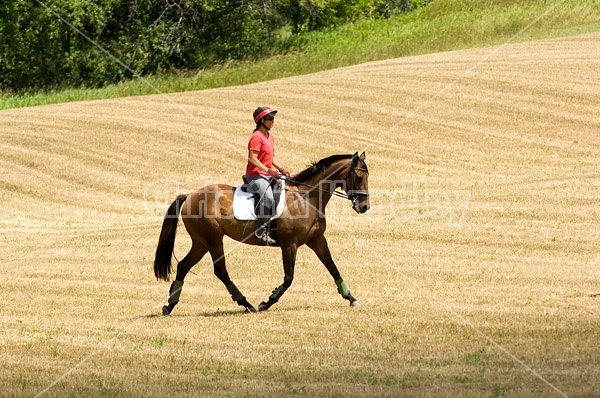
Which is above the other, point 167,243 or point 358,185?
point 358,185

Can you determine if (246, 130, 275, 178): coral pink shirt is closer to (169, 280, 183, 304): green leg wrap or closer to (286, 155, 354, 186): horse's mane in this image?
(286, 155, 354, 186): horse's mane

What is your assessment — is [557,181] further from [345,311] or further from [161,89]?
[161,89]

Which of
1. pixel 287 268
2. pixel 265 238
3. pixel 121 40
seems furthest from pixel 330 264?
pixel 121 40

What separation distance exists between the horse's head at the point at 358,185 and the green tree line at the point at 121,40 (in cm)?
3622

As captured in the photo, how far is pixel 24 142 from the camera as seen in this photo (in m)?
33.3

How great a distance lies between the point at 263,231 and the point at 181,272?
4.80 ft

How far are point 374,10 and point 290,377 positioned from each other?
213 feet

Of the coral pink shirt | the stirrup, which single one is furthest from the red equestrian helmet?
the stirrup

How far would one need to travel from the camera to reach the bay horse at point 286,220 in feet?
48.4

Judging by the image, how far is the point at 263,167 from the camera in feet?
47.2

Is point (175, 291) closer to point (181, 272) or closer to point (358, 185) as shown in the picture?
point (181, 272)

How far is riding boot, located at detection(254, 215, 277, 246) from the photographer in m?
14.8

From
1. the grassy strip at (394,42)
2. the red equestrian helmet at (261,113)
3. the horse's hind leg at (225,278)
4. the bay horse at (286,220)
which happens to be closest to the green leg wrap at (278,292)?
the bay horse at (286,220)

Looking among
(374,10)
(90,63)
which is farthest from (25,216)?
(374,10)
